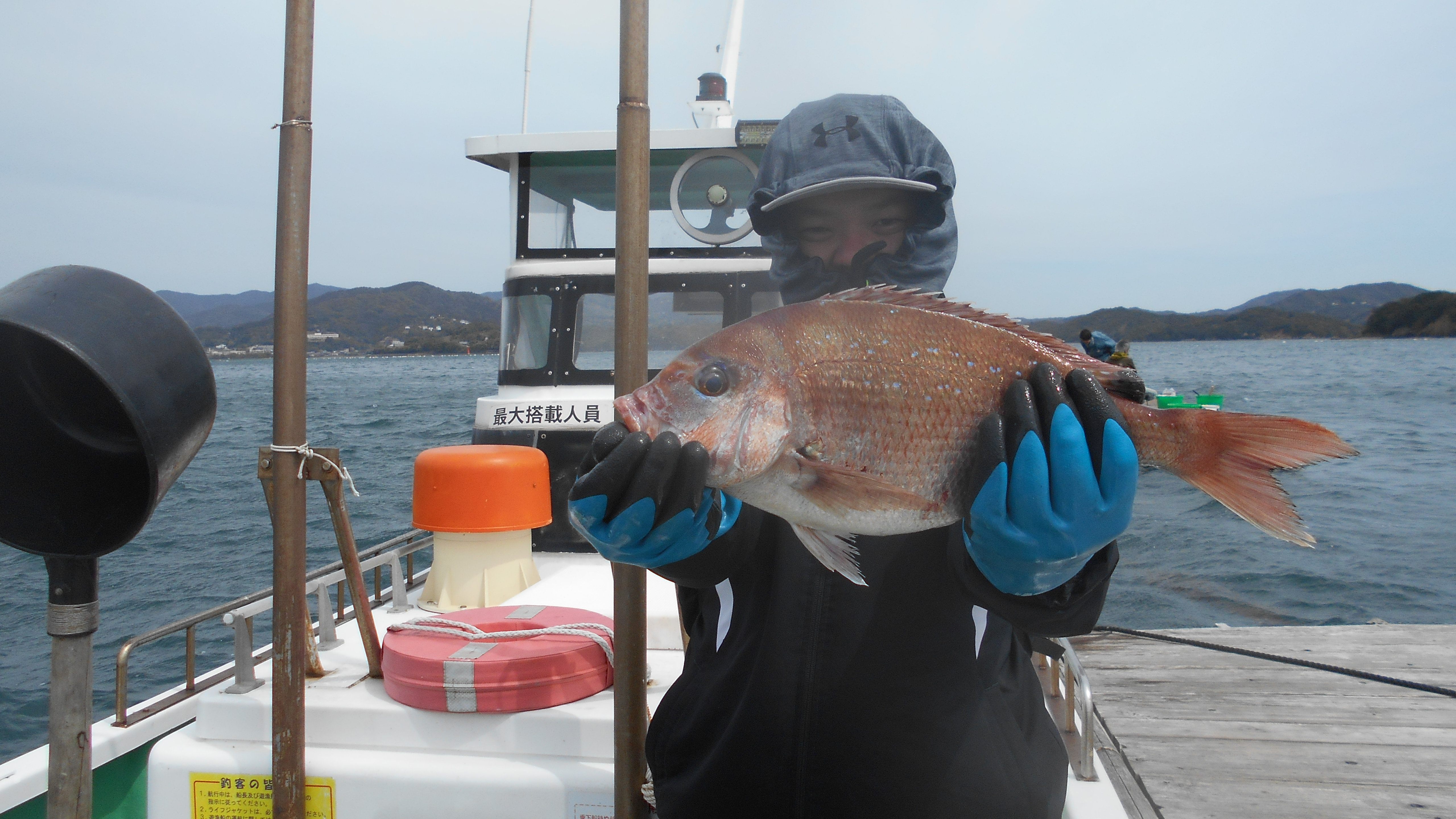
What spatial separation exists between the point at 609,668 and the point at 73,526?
163 centimetres

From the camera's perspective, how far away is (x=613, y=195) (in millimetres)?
5219

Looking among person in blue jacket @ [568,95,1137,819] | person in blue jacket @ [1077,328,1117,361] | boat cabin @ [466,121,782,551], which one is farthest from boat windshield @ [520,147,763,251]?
person in blue jacket @ [1077,328,1117,361]

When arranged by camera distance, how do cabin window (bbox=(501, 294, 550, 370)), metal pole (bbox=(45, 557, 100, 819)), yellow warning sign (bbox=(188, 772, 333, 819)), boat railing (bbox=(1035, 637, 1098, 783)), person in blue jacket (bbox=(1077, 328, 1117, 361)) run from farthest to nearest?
person in blue jacket (bbox=(1077, 328, 1117, 361)), cabin window (bbox=(501, 294, 550, 370)), yellow warning sign (bbox=(188, 772, 333, 819)), boat railing (bbox=(1035, 637, 1098, 783)), metal pole (bbox=(45, 557, 100, 819))

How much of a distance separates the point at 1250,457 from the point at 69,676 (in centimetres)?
241

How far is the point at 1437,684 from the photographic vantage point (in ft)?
17.8

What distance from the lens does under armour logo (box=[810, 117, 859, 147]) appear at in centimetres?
206

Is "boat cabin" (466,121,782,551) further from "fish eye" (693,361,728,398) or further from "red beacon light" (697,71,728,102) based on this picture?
"fish eye" (693,361,728,398)

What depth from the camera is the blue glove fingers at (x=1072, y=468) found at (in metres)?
1.53

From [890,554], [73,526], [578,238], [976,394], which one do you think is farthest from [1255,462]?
[578,238]

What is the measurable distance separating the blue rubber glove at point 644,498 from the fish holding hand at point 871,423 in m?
0.05

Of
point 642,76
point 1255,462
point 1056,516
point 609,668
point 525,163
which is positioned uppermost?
point 525,163

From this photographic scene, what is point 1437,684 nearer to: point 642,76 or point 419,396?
point 642,76

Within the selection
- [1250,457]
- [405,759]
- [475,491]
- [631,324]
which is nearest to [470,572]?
[475,491]

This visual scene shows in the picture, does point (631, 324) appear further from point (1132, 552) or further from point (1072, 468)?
point (1132, 552)
